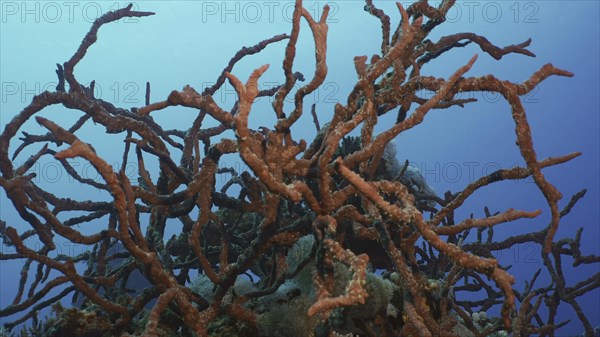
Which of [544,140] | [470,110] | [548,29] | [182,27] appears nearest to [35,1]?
[182,27]

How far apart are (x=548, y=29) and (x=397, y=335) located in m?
76.2

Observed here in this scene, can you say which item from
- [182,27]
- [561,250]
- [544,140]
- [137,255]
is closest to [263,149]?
[137,255]

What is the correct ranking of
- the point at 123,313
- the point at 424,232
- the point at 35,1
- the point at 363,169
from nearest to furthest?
the point at 424,232, the point at 123,313, the point at 363,169, the point at 35,1

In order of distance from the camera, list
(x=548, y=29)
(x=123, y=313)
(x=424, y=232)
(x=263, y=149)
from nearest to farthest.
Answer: (x=424, y=232) → (x=263, y=149) → (x=123, y=313) → (x=548, y=29)

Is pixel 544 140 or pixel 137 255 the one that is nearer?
pixel 137 255

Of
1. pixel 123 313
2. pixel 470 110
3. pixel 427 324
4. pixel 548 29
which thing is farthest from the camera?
pixel 470 110

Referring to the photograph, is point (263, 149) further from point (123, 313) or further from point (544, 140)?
point (544, 140)

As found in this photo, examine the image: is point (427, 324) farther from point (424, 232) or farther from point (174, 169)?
point (174, 169)

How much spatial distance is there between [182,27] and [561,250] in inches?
2357

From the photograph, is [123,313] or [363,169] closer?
[123,313]

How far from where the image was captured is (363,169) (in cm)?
364

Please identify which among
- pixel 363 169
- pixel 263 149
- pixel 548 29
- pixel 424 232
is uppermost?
pixel 548 29

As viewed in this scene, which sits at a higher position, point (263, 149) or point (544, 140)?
point (544, 140)

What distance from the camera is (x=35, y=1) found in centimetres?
5662
